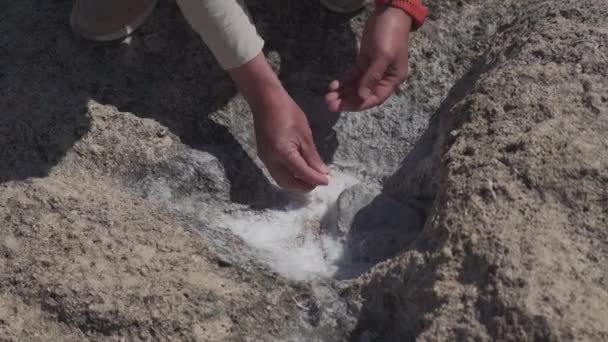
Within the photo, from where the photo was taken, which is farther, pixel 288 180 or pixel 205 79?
pixel 205 79

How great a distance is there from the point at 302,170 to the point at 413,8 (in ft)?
1.49

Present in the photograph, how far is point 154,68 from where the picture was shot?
6.05 feet

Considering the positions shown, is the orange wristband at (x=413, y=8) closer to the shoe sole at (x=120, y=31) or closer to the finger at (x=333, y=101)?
the finger at (x=333, y=101)

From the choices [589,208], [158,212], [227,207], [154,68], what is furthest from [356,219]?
[154,68]

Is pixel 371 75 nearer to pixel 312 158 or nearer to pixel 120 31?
pixel 312 158

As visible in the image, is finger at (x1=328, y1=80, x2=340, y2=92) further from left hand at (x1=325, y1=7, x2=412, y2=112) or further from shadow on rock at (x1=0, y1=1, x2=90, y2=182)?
shadow on rock at (x1=0, y1=1, x2=90, y2=182)

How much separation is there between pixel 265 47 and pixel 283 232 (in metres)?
0.47

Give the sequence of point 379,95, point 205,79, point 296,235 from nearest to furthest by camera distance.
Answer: point 296,235 < point 379,95 < point 205,79

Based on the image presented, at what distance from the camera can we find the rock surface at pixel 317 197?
121 centimetres

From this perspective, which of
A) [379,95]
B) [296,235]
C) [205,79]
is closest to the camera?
[296,235]

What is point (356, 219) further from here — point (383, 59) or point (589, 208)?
point (589, 208)

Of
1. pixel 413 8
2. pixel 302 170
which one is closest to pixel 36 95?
pixel 302 170

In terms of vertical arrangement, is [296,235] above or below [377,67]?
below

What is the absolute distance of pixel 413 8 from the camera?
1779 millimetres
